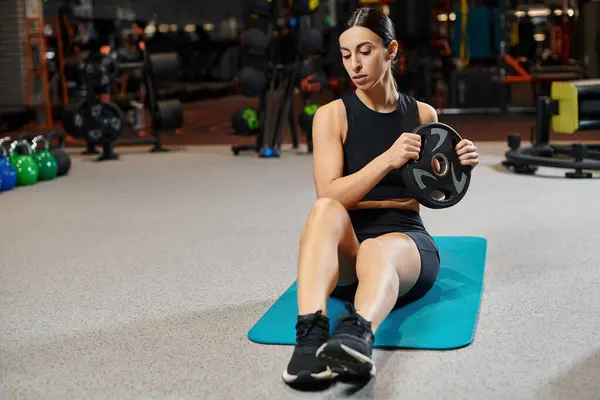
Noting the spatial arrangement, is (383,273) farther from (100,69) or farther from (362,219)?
(100,69)

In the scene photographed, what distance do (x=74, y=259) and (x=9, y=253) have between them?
0.36 metres

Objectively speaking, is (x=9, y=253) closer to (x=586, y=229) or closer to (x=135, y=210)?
(x=135, y=210)

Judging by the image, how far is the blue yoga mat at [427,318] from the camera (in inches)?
82.0

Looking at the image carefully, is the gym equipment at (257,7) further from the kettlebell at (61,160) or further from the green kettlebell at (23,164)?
the green kettlebell at (23,164)

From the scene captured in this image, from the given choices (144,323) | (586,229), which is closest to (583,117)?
(586,229)

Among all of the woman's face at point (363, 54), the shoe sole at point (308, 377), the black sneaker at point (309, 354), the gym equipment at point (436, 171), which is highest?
the woman's face at point (363, 54)

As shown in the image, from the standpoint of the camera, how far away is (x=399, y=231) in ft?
7.60

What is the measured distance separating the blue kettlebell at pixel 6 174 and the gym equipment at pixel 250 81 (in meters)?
1.96

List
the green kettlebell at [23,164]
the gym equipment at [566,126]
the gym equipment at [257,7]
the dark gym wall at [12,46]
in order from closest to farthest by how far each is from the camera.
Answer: the gym equipment at [566,126] → the green kettlebell at [23,164] → the gym equipment at [257,7] → the dark gym wall at [12,46]

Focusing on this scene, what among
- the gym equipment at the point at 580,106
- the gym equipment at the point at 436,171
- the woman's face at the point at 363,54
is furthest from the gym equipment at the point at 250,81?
the gym equipment at the point at 436,171

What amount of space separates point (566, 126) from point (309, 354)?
12.8ft

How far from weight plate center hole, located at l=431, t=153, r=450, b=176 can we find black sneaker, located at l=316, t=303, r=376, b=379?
0.53 m

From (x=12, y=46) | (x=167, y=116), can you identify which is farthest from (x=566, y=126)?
(x=12, y=46)

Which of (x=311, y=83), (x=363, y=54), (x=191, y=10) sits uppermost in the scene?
(x=191, y=10)
